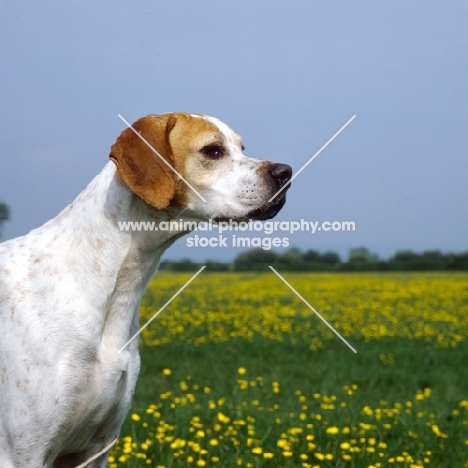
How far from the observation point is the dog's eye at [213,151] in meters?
4.73

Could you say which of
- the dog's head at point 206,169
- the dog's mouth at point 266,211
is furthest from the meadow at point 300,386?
the dog's head at point 206,169

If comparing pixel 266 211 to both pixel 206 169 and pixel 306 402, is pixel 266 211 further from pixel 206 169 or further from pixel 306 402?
pixel 306 402

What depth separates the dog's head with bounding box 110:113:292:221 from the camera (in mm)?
4613

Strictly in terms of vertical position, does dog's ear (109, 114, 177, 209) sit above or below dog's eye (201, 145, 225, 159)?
below

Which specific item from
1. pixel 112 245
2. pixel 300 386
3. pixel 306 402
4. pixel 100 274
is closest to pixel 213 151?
pixel 112 245

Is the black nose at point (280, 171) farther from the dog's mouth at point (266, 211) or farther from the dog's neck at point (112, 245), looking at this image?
the dog's neck at point (112, 245)

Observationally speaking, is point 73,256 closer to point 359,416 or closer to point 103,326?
point 103,326

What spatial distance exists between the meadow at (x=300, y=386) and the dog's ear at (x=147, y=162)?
258 centimetres

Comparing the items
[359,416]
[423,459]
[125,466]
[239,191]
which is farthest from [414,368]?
[239,191]

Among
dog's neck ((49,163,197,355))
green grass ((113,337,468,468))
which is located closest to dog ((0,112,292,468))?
dog's neck ((49,163,197,355))

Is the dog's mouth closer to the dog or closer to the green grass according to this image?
the dog

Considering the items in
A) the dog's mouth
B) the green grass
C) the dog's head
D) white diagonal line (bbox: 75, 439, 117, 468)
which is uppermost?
the dog's head

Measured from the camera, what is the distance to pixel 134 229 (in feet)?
15.0

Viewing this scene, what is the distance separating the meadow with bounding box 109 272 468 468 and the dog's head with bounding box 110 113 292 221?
2.32 meters
